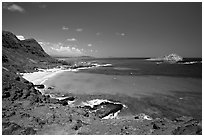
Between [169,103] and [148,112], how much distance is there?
597 centimetres

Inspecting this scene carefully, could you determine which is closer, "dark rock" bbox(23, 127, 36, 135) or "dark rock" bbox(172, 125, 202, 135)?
"dark rock" bbox(172, 125, 202, 135)

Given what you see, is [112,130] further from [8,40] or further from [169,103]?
[8,40]

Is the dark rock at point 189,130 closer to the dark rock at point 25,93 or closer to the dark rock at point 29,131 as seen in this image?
the dark rock at point 29,131

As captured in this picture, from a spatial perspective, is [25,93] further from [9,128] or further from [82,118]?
[9,128]

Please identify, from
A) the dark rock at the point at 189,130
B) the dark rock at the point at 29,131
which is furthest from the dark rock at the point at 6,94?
the dark rock at the point at 189,130

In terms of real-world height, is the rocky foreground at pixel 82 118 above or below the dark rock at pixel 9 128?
below

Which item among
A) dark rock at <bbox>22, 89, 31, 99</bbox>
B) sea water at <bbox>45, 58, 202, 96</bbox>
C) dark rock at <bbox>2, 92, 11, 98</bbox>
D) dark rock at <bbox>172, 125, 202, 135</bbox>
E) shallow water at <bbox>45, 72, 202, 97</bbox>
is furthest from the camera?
sea water at <bbox>45, 58, 202, 96</bbox>

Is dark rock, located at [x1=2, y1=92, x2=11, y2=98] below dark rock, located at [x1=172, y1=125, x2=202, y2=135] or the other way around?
the other way around

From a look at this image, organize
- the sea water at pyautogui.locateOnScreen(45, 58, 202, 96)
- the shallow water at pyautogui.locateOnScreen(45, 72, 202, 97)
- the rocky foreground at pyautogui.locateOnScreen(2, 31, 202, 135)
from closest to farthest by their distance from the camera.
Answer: the rocky foreground at pyautogui.locateOnScreen(2, 31, 202, 135)
the shallow water at pyautogui.locateOnScreen(45, 72, 202, 97)
the sea water at pyautogui.locateOnScreen(45, 58, 202, 96)

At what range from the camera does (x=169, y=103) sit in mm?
25953

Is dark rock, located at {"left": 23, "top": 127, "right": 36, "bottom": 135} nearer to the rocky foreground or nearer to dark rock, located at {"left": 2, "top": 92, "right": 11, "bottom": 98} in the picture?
the rocky foreground

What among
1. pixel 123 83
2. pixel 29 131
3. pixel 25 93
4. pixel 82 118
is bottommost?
pixel 123 83

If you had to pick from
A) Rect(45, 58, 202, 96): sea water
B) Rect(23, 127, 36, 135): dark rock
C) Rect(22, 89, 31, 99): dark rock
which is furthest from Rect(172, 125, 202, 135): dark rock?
Rect(45, 58, 202, 96): sea water

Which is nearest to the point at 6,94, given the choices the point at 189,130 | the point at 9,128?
the point at 9,128
